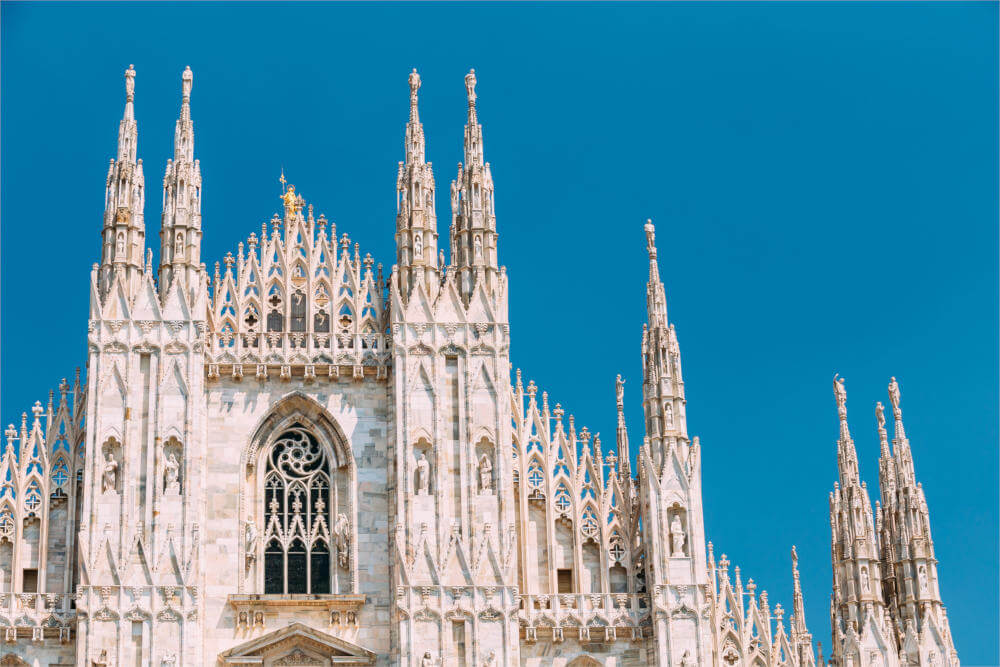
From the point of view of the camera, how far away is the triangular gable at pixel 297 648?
111 feet

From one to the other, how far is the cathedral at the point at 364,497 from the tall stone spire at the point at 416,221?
0.06 m

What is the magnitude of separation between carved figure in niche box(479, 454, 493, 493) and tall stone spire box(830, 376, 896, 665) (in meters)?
6.13

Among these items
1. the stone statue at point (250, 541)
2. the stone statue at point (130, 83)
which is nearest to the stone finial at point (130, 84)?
the stone statue at point (130, 83)

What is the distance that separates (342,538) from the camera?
115ft

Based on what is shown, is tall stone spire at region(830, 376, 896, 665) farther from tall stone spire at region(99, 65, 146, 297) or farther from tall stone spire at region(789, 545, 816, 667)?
tall stone spire at region(99, 65, 146, 297)

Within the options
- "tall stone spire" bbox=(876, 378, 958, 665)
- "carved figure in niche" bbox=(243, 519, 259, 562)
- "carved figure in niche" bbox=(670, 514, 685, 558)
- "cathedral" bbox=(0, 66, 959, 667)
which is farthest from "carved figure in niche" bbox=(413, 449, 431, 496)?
"tall stone spire" bbox=(876, 378, 958, 665)

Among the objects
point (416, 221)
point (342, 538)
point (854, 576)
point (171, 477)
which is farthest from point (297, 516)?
point (854, 576)

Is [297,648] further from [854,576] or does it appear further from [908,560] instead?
[908,560]

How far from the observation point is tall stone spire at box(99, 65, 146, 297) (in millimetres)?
35875

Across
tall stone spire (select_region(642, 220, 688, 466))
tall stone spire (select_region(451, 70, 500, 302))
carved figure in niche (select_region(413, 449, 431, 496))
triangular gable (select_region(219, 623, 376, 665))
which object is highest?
tall stone spire (select_region(451, 70, 500, 302))

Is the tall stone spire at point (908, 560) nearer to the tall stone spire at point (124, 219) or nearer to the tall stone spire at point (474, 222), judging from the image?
the tall stone spire at point (474, 222)

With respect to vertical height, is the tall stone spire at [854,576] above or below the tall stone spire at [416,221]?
below

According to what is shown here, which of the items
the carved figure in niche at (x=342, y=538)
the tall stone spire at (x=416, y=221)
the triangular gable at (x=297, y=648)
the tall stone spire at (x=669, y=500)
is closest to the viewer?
the triangular gable at (x=297, y=648)

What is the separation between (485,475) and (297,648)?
173 inches
